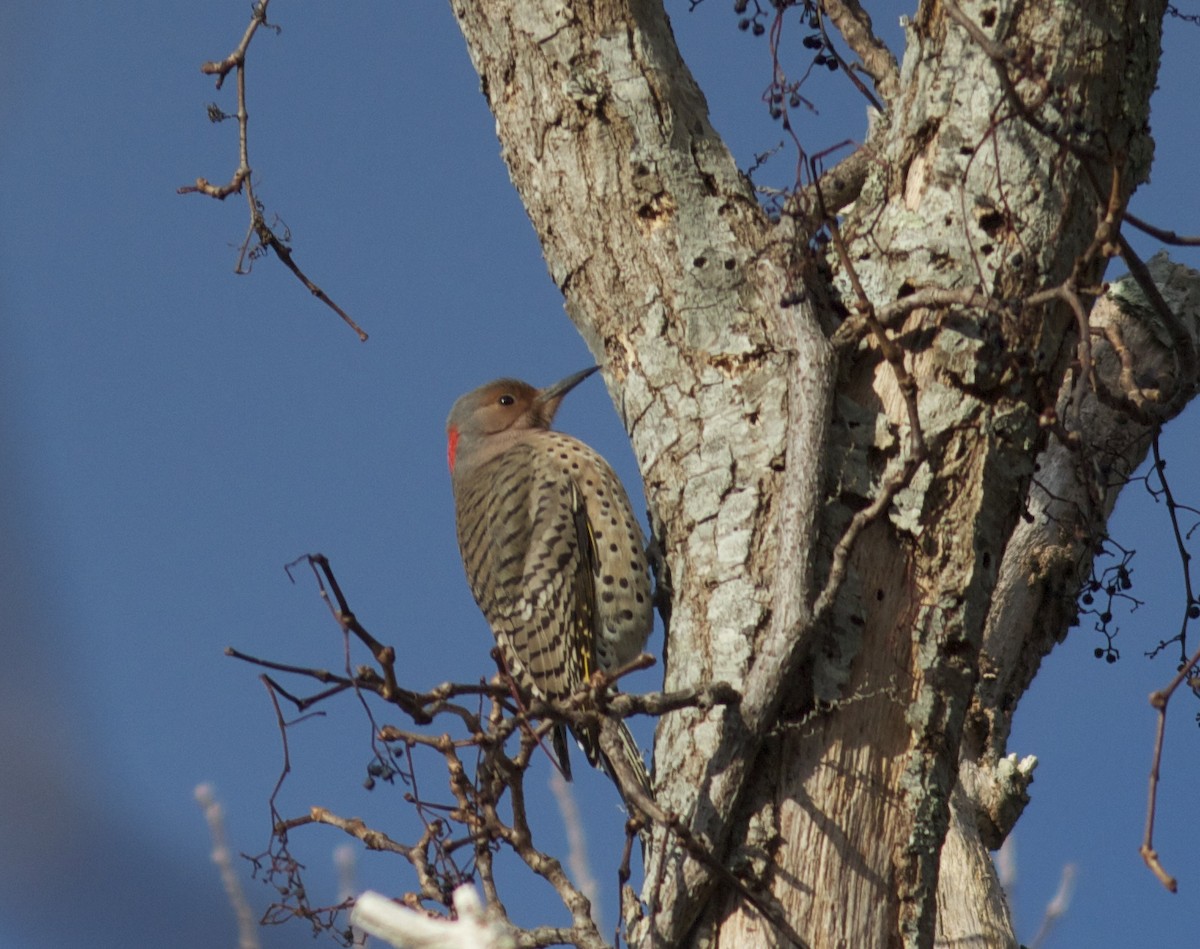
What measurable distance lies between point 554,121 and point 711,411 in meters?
0.91

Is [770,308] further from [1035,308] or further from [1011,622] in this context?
[1011,622]

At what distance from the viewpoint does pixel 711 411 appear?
360cm

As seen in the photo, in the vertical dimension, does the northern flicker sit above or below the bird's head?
below

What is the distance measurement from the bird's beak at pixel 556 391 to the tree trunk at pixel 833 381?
1890mm

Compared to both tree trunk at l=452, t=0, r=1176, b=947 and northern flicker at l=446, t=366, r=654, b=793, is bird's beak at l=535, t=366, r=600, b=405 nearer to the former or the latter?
northern flicker at l=446, t=366, r=654, b=793

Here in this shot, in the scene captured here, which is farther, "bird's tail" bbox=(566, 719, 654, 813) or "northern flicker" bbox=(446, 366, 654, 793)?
"northern flicker" bbox=(446, 366, 654, 793)

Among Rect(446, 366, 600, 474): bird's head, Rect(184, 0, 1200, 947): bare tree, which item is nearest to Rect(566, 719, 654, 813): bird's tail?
Rect(184, 0, 1200, 947): bare tree

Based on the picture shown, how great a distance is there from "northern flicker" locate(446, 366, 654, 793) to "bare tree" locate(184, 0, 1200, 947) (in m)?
1.01

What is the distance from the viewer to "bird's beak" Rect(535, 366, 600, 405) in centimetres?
589

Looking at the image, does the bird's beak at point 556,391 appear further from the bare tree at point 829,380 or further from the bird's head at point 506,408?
the bare tree at point 829,380

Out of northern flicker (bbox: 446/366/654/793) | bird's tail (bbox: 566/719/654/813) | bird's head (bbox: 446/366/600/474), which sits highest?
bird's head (bbox: 446/366/600/474)

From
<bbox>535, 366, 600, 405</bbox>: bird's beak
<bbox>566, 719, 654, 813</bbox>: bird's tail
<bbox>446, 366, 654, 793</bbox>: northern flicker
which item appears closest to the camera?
<bbox>566, 719, 654, 813</bbox>: bird's tail

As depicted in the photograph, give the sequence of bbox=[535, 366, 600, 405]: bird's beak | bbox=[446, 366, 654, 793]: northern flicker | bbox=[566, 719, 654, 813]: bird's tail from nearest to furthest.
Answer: bbox=[566, 719, 654, 813]: bird's tail → bbox=[446, 366, 654, 793]: northern flicker → bbox=[535, 366, 600, 405]: bird's beak

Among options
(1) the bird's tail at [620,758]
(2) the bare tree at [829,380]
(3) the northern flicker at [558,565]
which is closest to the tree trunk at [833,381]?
(2) the bare tree at [829,380]
